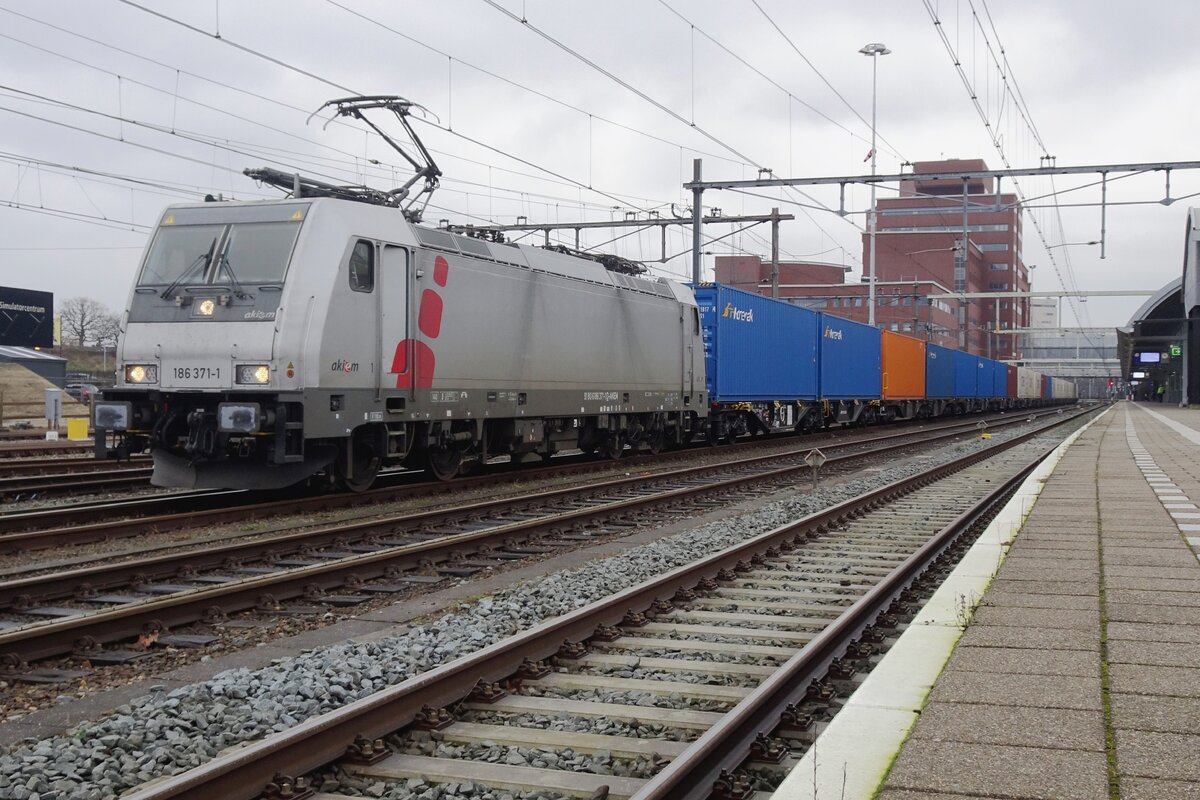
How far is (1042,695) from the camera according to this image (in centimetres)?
460

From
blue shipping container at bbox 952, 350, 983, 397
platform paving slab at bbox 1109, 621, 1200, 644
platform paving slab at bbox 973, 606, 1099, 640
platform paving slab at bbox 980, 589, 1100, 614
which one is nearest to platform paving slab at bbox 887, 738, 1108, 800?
platform paving slab at bbox 1109, 621, 1200, 644

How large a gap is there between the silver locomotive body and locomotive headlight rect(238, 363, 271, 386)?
0.02 metres

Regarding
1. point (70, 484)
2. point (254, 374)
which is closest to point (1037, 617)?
point (254, 374)

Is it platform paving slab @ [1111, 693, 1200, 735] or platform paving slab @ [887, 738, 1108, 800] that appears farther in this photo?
platform paving slab @ [1111, 693, 1200, 735]

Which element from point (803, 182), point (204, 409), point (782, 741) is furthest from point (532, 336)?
point (803, 182)

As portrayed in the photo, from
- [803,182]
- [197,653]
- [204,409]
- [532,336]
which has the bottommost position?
[197,653]

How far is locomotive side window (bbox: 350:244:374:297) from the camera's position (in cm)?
1251

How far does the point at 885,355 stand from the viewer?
37.9 metres

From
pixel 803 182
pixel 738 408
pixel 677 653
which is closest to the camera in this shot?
pixel 677 653

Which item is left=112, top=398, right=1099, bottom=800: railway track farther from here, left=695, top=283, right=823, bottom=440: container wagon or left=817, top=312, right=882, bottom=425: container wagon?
left=817, top=312, right=882, bottom=425: container wagon

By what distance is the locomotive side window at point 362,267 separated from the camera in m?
12.5

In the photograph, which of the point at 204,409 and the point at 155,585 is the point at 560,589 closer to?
the point at 155,585

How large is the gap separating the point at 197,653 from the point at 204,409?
6.01 metres

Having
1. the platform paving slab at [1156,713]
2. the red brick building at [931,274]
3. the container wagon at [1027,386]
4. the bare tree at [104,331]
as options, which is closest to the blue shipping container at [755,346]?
the platform paving slab at [1156,713]
